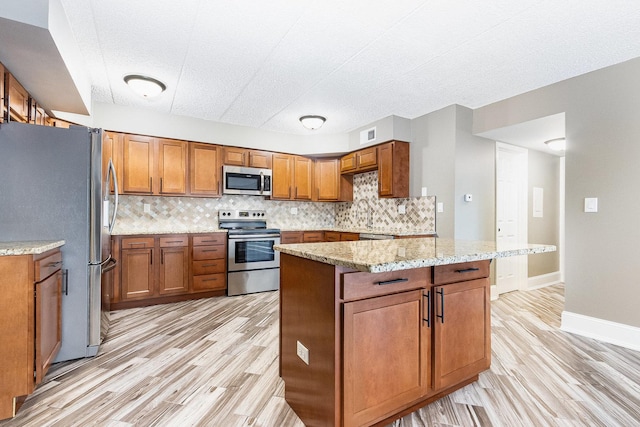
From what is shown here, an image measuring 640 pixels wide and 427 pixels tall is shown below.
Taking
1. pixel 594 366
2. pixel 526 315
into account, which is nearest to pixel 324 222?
pixel 526 315

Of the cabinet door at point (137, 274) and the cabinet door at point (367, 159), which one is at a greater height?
the cabinet door at point (367, 159)

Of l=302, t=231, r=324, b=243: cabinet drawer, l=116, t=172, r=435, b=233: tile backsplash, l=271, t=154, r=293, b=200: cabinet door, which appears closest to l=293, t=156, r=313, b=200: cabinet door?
l=271, t=154, r=293, b=200: cabinet door

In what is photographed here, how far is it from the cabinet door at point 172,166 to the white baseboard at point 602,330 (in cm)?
469

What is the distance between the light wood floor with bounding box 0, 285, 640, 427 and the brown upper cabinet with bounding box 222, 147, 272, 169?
244 cm

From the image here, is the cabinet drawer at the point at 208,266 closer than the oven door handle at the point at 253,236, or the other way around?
the cabinet drawer at the point at 208,266

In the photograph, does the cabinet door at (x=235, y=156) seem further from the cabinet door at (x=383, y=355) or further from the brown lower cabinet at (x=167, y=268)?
the cabinet door at (x=383, y=355)

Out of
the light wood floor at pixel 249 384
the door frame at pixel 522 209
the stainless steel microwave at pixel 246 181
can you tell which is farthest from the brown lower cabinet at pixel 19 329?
the door frame at pixel 522 209

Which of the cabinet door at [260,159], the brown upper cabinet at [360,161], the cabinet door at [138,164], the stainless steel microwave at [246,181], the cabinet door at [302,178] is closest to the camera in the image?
the cabinet door at [138,164]

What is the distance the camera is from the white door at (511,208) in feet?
14.1

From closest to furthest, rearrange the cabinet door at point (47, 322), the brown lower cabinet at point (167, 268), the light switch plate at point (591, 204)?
1. the cabinet door at point (47, 322)
2. the light switch plate at point (591, 204)
3. the brown lower cabinet at point (167, 268)

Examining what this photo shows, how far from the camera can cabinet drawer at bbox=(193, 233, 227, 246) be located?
4.07 m

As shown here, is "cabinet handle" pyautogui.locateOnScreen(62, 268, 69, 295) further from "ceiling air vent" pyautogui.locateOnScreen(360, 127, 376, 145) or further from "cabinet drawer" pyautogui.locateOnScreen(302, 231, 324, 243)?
"ceiling air vent" pyautogui.locateOnScreen(360, 127, 376, 145)

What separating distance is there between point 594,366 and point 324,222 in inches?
164

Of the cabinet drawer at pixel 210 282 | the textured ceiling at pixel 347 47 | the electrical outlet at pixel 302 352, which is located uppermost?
the textured ceiling at pixel 347 47
